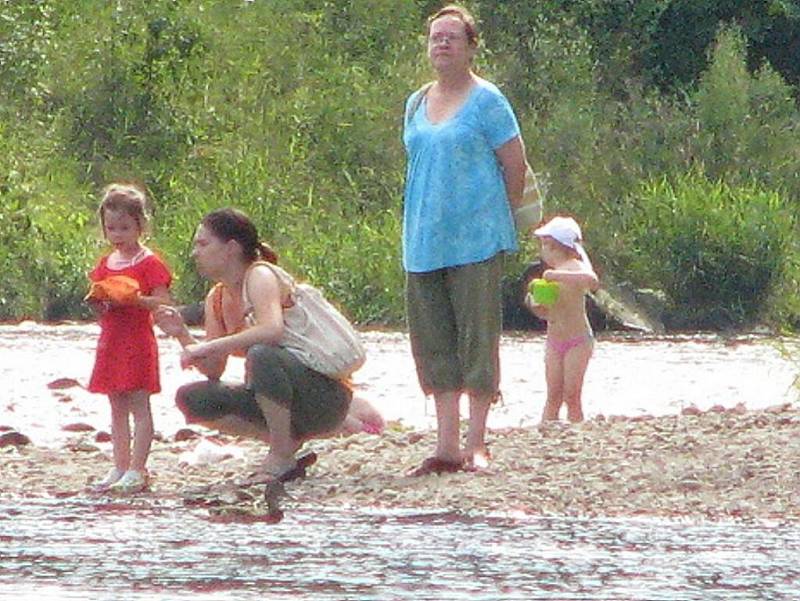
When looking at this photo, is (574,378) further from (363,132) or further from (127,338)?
(363,132)

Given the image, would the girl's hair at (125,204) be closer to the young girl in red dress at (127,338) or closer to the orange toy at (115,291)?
the young girl in red dress at (127,338)

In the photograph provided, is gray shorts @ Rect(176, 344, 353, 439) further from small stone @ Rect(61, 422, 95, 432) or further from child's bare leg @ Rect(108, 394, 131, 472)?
small stone @ Rect(61, 422, 95, 432)

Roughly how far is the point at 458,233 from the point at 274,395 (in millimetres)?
897

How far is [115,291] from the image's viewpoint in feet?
29.5

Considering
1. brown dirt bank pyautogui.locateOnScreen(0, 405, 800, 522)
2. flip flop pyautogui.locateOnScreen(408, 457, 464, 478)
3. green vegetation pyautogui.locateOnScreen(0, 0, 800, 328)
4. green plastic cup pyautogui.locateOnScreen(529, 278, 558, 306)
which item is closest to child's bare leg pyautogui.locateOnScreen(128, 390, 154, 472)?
brown dirt bank pyautogui.locateOnScreen(0, 405, 800, 522)

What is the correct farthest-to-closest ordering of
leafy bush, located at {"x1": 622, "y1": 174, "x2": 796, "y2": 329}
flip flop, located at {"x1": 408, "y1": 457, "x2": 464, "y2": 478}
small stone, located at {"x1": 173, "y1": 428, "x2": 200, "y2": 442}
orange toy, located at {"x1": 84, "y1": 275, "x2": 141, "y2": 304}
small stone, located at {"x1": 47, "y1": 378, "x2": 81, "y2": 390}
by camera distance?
leafy bush, located at {"x1": 622, "y1": 174, "x2": 796, "y2": 329} < small stone, located at {"x1": 47, "y1": 378, "x2": 81, "y2": 390} < small stone, located at {"x1": 173, "y1": 428, "x2": 200, "y2": 442} < flip flop, located at {"x1": 408, "y1": 457, "x2": 464, "y2": 478} < orange toy, located at {"x1": 84, "y1": 275, "x2": 141, "y2": 304}

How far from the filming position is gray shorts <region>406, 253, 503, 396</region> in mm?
9156

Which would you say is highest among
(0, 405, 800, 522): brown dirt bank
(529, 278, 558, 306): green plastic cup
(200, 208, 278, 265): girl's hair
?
(200, 208, 278, 265): girl's hair

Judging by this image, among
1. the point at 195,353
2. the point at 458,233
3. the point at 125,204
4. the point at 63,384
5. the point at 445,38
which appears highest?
the point at 445,38

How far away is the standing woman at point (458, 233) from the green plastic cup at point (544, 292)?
2.76m

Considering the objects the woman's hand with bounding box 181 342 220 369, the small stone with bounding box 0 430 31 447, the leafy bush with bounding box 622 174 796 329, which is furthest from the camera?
the leafy bush with bounding box 622 174 796 329

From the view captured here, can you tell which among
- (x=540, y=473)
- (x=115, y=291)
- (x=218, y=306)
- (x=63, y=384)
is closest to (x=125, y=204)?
(x=115, y=291)

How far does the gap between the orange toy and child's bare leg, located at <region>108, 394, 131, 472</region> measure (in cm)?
44

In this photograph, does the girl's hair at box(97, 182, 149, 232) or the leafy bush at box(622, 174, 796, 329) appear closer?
the girl's hair at box(97, 182, 149, 232)
